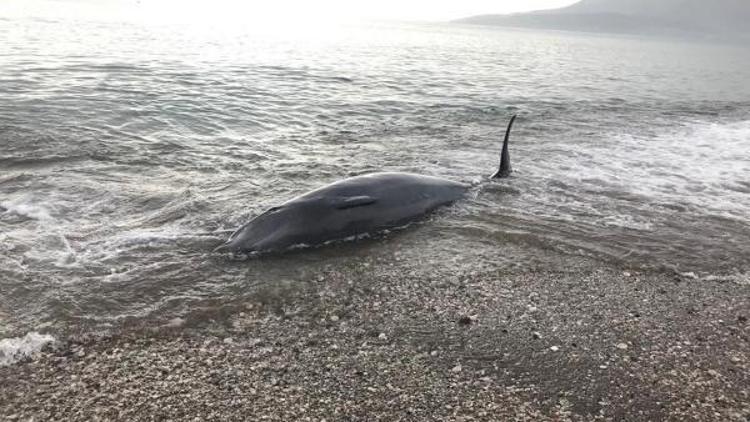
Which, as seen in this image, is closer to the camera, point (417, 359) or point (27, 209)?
point (417, 359)

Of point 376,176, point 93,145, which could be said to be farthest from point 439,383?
point 93,145

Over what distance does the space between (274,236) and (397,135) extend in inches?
314

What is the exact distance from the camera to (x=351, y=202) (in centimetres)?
784

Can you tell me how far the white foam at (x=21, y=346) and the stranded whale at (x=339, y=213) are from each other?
7.81 ft

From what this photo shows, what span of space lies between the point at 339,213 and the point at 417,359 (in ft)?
10.0

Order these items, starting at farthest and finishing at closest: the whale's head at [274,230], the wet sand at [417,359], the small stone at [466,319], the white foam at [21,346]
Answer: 1. the whale's head at [274,230]
2. the small stone at [466,319]
3. the white foam at [21,346]
4. the wet sand at [417,359]

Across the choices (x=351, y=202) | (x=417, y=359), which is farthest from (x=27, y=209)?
(x=417, y=359)

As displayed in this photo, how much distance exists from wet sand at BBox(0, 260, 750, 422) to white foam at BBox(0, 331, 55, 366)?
0.38 feet

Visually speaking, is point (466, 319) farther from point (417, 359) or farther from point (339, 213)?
point (339, 213)

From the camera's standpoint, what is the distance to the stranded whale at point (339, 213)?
24.1ft

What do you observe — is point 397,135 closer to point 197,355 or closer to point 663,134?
point 663,134

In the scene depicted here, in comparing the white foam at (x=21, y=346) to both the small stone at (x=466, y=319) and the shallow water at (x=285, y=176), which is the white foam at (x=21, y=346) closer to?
the shallow water at (x=285, y=176)

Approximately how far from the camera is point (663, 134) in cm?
1683

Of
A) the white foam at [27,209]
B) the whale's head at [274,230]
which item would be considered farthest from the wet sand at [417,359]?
the white foam at [27,209]
